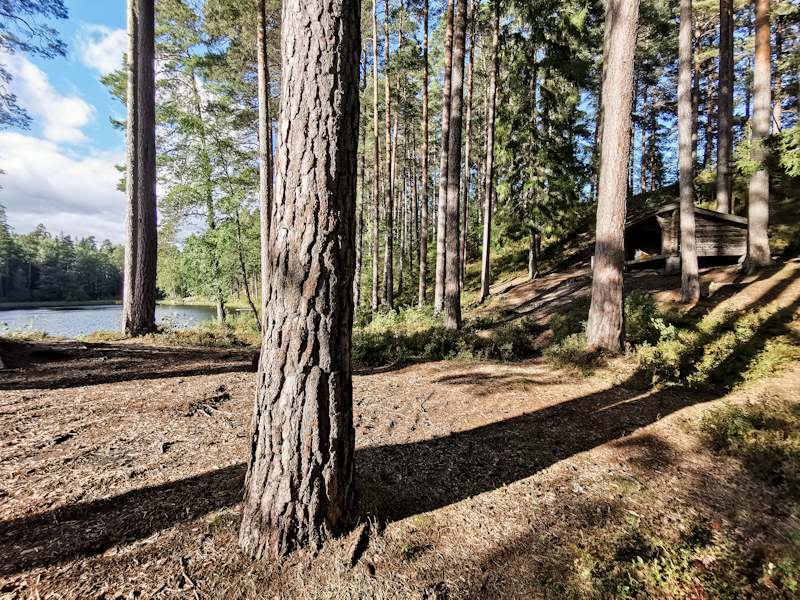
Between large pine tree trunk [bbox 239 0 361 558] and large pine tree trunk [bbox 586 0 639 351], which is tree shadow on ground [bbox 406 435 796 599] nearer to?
large pine tree trunk [bbox 239 0 361 558]

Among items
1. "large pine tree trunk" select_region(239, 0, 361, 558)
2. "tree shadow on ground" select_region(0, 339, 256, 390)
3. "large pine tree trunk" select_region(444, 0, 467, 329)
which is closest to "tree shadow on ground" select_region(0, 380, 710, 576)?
"large pine tree trunk" select_region(239, 0, 361, 558)

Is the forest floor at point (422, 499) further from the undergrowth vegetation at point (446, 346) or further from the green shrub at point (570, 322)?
the green shrub at point (570, 322)

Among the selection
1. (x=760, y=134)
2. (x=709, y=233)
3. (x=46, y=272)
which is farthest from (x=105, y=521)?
(x=46, y=272)

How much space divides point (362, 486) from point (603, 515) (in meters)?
1.99

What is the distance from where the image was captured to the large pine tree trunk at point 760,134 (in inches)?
351

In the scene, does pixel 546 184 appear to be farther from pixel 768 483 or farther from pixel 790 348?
pixel 768 483

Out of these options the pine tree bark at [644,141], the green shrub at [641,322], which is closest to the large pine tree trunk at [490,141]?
the green shrub at [641,322]

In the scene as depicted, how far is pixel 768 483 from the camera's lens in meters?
3.29

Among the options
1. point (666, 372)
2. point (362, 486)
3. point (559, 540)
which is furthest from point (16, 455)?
point (666, 372)

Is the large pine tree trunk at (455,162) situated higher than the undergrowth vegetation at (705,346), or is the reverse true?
the large pine tree trunk at (455,162)

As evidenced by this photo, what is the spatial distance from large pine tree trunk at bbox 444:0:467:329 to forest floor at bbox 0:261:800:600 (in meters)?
4.82

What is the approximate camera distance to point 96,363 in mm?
6309

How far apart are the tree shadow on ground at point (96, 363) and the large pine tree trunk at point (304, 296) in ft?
15.0

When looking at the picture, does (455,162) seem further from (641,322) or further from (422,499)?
(422,499)
